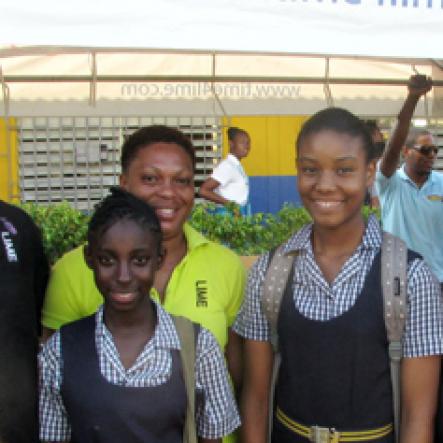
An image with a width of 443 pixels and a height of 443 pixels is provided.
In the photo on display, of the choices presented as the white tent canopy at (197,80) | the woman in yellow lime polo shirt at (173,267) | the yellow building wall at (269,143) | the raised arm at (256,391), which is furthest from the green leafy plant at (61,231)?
the yellow building wall at (269,143)

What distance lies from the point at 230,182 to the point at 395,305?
15.0 feet

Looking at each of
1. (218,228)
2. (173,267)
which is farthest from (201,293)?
(218,228)

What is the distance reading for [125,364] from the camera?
1.90 meters

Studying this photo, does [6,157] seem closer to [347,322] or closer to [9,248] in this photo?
[9,248]

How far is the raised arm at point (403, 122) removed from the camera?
3.50 metres

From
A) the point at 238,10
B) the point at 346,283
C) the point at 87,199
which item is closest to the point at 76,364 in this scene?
the point at 346,283

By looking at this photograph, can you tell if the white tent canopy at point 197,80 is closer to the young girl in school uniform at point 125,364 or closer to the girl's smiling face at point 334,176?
the girl's smiling face at point 334,176

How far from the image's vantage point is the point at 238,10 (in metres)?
2.11

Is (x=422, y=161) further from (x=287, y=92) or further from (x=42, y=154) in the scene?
(x=42, y=154)

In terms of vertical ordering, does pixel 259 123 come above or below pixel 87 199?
above

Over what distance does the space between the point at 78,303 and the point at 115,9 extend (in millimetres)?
978

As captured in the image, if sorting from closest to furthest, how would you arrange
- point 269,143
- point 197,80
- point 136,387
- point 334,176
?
1. point 136,387
2. point 334,176
3. point 197,80
4. point 269,143

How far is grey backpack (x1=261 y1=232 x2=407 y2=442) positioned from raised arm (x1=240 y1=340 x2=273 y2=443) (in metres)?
0.03

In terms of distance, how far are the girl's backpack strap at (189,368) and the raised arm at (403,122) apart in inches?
86.6
